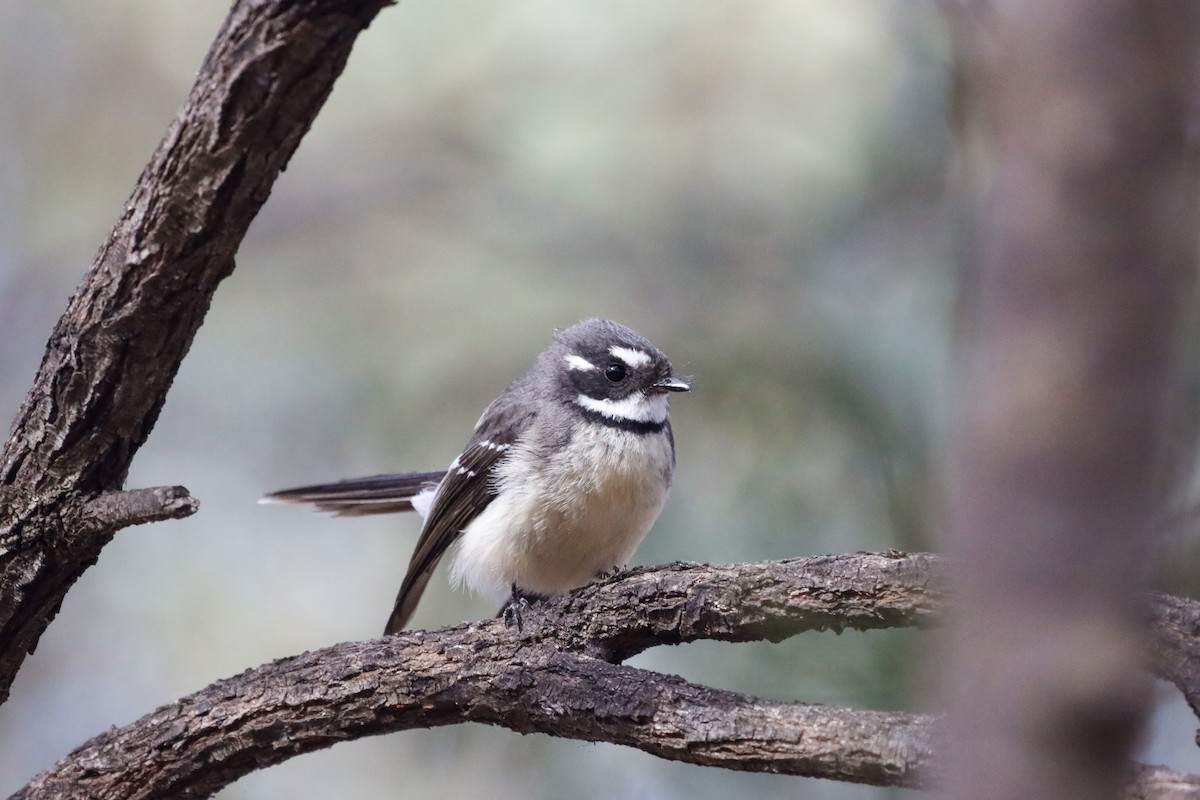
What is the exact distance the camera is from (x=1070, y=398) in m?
1.14

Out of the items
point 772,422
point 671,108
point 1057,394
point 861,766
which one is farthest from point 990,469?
point 671,108

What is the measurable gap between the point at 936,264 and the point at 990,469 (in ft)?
16.6

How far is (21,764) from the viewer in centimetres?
788

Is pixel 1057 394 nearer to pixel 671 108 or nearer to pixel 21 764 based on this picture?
pixel 671 108

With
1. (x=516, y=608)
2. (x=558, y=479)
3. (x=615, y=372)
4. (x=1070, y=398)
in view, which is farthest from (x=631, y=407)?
(x=1070, y=398)

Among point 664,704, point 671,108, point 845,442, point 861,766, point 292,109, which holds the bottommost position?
point 861,766

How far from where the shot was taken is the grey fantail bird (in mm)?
4715

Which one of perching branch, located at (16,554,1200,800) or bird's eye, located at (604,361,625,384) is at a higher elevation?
bird's eye, located at (604,361,625,384)

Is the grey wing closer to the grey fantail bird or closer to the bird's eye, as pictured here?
the grey fantail bird

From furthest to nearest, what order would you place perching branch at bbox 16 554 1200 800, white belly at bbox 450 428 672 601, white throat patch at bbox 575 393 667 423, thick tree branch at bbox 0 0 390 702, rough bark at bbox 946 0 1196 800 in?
1. white throat patch at bbox 575 393 667 423
2. white belly at bbox 450 428 672 601
3. perching branch at bbox 16 554 1200 800
4. thick tree branch at bbox 0 0 390 702
5. rough bark at bbox 946 0 1196 800

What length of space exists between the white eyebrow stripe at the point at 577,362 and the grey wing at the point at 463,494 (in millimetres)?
270

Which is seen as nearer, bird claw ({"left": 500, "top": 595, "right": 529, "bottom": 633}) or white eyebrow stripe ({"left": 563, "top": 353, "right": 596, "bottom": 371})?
bird claw ({"left": 500, "top": 595, "right": 529, "bottom": 633})

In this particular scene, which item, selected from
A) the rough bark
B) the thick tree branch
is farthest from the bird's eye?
the rough bark

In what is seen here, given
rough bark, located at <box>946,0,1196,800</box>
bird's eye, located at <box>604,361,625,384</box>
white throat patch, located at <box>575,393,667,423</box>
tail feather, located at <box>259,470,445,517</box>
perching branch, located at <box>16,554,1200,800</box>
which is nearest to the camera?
rough bark, located at <box>946,0,1196,800</box>
